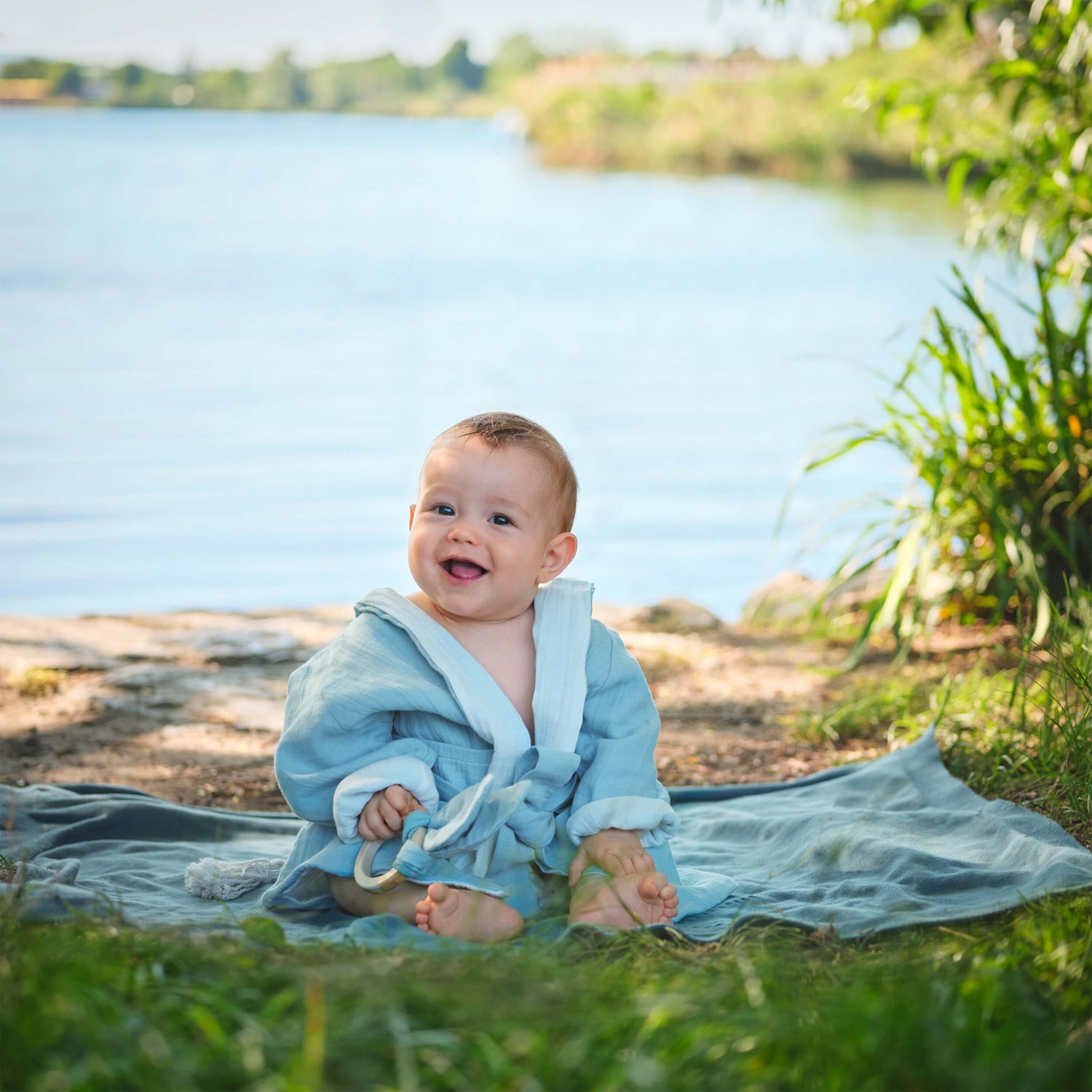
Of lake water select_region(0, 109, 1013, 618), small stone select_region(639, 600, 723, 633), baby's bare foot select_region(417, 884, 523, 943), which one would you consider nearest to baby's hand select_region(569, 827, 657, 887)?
baby's bare foot select_region(417, 884, 523, 943)

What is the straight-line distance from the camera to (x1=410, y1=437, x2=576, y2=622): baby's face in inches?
72.7

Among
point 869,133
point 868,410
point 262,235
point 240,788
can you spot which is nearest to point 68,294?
point 262,235

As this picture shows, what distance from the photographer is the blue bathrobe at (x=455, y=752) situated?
5.98 feet

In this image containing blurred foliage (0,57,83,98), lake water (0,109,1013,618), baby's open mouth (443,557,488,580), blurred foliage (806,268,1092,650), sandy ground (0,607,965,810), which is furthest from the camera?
blurred foliage (0,57,83,98)

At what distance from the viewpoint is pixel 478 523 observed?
1848mm

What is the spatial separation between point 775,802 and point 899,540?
115cm

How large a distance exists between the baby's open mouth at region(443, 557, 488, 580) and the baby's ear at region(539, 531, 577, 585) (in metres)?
0.11

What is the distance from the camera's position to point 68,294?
34.1 ft

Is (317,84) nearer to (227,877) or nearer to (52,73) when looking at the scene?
(52,73)

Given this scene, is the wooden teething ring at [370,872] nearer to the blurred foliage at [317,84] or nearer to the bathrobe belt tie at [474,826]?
the bathrobe belt tie at [474,826]

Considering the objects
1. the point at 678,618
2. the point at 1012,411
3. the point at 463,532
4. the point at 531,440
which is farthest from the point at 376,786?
the point at 1012,411

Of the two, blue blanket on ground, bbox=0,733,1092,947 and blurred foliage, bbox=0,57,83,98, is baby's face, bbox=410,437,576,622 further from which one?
blurred foliage, bbox=0,57,83,98

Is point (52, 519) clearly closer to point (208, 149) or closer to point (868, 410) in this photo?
point (868, 410)

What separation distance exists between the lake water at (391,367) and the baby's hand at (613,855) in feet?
5.72
